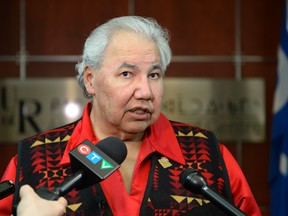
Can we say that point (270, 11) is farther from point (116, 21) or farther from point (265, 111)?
point (116, 21)

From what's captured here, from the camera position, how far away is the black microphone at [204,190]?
56.9 inches

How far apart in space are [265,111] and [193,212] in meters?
3.03

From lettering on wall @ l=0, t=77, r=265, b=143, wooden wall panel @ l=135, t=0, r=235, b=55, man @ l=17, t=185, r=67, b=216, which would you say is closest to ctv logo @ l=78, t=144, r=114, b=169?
man @ l=17, t=185, r=67, b=216

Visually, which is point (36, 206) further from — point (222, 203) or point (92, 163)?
point (222, 203)

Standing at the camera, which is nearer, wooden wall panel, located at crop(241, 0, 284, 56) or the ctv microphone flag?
the ctv microphone flag

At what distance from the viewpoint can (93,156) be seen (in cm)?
147

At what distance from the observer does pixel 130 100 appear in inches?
81.9

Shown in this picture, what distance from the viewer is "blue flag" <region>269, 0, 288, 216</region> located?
399cm

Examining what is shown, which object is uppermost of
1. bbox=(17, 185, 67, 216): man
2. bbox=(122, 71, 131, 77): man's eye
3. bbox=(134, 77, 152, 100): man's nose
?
bbox=(122, 71, 131, 77): man's eye

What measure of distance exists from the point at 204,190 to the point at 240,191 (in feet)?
2.21

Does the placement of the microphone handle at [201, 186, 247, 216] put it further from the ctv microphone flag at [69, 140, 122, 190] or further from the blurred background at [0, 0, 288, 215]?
the blurred background at [0, 0, 288, 215]

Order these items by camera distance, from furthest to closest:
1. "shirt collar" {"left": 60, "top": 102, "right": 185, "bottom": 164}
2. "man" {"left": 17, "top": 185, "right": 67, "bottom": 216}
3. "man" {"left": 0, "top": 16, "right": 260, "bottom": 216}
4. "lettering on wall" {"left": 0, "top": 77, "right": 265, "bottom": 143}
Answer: "lettering on wall" {"left": 0, "top": 77, "right": 265, "bottom": 143} → "shirt collar" {"left": 60, "top": 102, "right": 185, "bottom": 164} → "man" {"left": 0, "top": 16, "right": 260, "bottom": 216} → "man" {"left": 17, "top": 185, "right": 67, "bottom": 216}

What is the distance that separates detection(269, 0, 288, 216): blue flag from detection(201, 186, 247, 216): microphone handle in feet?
8.57

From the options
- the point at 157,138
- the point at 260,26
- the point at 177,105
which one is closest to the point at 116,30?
the point at 157,138
